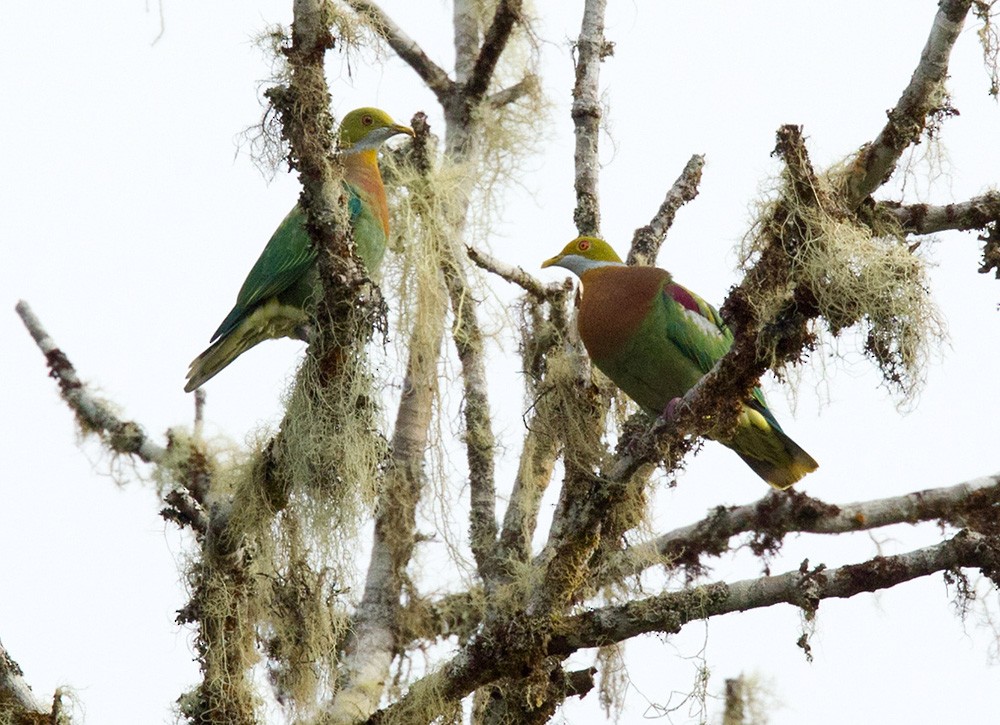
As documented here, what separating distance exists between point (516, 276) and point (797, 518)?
1.45 metres

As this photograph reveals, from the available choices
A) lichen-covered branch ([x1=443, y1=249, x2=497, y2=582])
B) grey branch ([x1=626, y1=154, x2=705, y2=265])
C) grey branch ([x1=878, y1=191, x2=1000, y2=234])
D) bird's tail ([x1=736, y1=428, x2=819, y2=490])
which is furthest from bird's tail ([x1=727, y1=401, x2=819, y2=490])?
grey branch ([x1=878, y1=191, x2=1000, y2=234])

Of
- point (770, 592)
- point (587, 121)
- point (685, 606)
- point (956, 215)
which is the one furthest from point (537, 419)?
point (956, 215)

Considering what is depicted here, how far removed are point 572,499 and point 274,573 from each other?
0.96 meters

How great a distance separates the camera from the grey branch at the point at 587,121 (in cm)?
492

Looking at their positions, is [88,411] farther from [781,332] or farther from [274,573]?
[781,332]

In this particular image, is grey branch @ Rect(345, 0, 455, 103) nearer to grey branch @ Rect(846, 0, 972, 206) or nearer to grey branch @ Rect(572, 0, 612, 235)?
grey branch @ Rect(572, 0, 612, 235)

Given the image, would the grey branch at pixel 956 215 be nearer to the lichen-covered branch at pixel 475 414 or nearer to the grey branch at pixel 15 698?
the lichen-covered branch at pixel 475 414

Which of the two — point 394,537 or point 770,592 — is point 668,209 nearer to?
point 394,537

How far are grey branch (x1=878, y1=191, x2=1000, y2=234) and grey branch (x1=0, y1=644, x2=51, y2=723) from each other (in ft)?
9.76

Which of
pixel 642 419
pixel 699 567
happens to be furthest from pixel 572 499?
pixel 699 567

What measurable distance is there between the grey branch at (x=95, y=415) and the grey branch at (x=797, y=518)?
5.39ft

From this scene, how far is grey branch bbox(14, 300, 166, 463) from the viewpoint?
4352mm

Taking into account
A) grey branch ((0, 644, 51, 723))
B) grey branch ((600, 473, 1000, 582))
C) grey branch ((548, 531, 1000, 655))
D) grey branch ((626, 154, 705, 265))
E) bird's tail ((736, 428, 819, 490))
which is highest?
grey branch ((626, 154, 705, 265))

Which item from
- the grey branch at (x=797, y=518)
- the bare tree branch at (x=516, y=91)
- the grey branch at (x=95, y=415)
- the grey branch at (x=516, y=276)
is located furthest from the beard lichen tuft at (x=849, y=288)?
the bare tree branch at (x=516, y=91)
